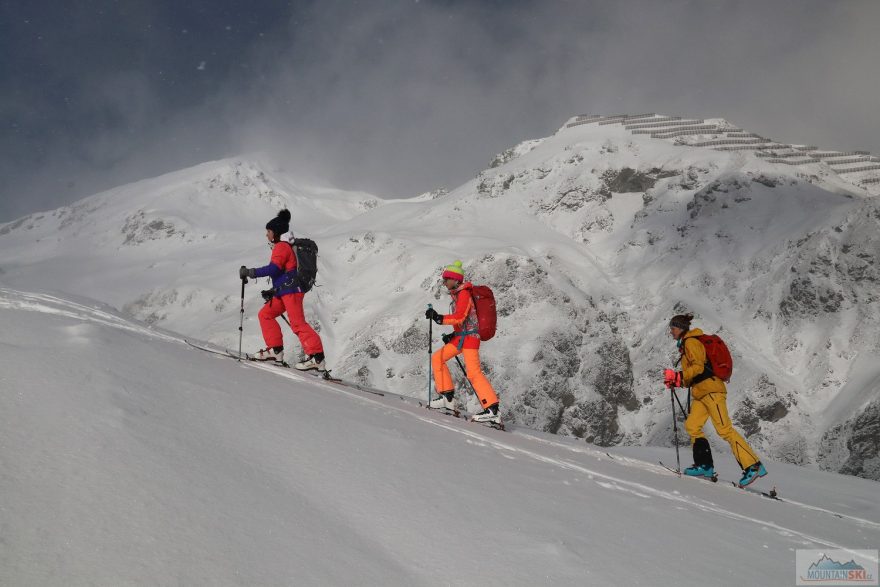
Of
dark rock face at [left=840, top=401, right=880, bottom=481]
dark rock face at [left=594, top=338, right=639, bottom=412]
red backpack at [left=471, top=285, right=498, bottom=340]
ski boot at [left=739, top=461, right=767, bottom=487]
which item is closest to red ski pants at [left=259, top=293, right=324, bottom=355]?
red backpack at [left=471, top=285, right=498, bottom=340]

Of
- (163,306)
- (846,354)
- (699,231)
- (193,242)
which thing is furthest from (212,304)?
(846,354)

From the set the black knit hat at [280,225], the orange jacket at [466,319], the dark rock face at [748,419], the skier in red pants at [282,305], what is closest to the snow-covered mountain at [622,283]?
the dark rock face at [748,419]

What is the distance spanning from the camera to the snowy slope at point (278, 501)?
2006 millimetres

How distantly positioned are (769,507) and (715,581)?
357 cm

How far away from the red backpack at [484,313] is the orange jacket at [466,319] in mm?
63

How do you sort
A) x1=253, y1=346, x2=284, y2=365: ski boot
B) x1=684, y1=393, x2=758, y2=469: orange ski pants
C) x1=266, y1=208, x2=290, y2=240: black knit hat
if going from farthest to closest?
x1=266, y1=208, x2=290, y2=240: black knit hat → x1=253, y1=346, x2=284, y2=365: ski boot → x1=684, y1=393, x2=758, y2=469: orange ski pants

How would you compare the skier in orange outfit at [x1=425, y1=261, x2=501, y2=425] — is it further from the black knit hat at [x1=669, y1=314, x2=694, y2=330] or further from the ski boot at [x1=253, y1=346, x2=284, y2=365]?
the black knit hat at [x1=669, y1=314, x2=694, y2=330]

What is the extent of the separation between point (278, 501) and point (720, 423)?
692 centimetres

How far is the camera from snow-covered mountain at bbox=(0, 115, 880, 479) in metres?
50.2

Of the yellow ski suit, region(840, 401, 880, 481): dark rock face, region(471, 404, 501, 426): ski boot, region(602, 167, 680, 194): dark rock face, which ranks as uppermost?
region(602, 167, 680, 194): dark rock face

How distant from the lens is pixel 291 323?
8.89 metres

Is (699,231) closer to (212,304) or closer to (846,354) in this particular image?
(846,354)

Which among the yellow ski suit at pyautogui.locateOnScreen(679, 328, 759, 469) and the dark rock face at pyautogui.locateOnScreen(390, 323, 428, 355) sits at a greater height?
the yellow ski suit at pyautogui.locateOnScreen(679, 328, 759, 469)

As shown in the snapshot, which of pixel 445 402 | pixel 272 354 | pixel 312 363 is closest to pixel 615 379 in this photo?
pixel 445 402
